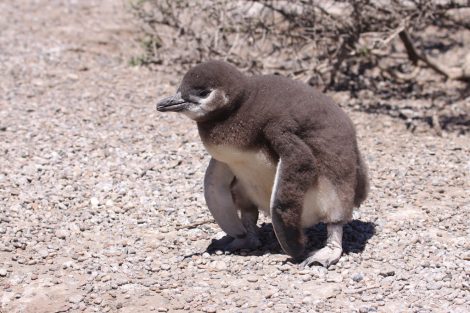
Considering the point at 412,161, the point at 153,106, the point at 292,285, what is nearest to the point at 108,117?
the point at 153,106

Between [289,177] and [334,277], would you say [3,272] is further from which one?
[334,277]

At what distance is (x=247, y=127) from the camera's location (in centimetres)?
464

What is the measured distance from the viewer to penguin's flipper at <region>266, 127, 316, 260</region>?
4.56 m

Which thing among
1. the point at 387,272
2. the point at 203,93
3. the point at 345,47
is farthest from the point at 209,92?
the point at 345,47

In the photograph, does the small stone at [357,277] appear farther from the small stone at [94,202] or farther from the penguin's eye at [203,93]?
the small stone at [94,202]

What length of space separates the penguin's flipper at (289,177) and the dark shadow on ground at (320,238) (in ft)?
1.99

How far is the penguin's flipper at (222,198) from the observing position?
5.11 m

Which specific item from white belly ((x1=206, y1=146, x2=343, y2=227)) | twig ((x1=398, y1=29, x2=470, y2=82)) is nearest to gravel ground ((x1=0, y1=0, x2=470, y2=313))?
white belly ((x1=206, y1=146, x2=343, y2=227))

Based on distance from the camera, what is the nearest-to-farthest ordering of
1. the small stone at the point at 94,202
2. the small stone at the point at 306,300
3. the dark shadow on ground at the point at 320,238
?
the small stone at the point at 306,300 → the dark shadow on ground at the point at 320,238 → the small stone at the point at 94,202

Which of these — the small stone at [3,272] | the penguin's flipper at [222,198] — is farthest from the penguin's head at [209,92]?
the small stone at [3,272]

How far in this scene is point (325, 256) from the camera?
16.0ft

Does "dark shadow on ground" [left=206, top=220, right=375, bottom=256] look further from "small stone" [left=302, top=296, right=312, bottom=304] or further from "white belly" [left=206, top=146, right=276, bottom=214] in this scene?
"small stone" [left=302, top=296, right=312, bottom=304]

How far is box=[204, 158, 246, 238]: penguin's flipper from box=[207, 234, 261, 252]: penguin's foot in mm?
42

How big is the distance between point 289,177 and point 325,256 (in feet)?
2.11
